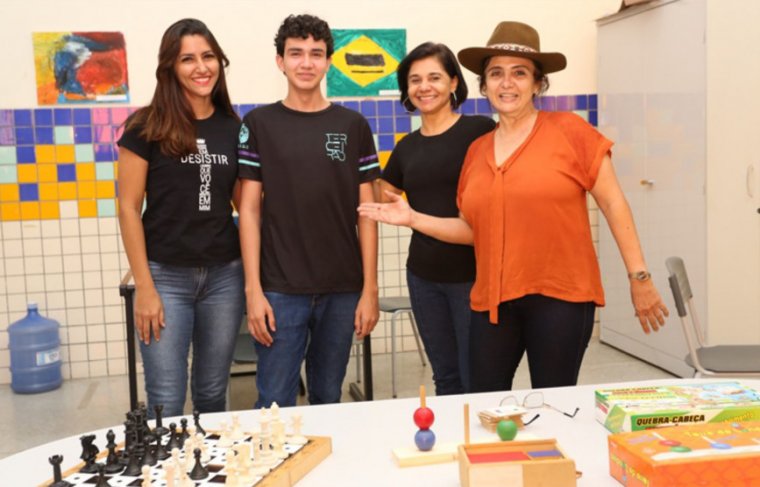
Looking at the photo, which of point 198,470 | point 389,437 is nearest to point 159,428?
point 198,470

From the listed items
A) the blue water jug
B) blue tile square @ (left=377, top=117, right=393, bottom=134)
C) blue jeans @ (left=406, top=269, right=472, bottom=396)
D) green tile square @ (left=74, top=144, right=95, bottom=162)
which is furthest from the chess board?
blue tile square @ (left=377, top=117, right=393, bottom=134)

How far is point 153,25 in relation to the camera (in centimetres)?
475

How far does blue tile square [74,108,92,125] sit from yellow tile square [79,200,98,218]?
475mm

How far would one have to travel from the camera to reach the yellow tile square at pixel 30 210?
15.6 feet

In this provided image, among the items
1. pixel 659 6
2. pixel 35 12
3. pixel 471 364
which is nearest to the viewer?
pixel 471 364

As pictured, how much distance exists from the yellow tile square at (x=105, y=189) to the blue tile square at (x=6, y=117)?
60cm

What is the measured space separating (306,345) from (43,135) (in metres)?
2.89

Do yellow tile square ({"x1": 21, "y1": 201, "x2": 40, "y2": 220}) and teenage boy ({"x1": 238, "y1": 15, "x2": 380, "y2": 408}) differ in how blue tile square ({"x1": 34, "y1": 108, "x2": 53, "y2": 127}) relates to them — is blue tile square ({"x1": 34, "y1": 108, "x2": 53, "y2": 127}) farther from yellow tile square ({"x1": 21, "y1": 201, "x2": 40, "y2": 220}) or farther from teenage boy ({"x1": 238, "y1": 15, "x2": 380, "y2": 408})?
teenage boy ({"x1": 238, "y1": 15, "x2": 380, "y2": 408})

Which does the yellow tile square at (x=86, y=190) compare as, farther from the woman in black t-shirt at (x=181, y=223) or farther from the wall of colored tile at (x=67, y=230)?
the woman in black t-shirt at (x=181, y=223)

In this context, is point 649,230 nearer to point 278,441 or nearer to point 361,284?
point 361,284

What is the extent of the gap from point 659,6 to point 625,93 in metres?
0.61

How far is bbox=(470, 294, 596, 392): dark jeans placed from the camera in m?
2.29

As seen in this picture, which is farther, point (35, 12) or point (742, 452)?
point (35, 12)

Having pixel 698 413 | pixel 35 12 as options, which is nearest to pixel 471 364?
pixel 698 413
